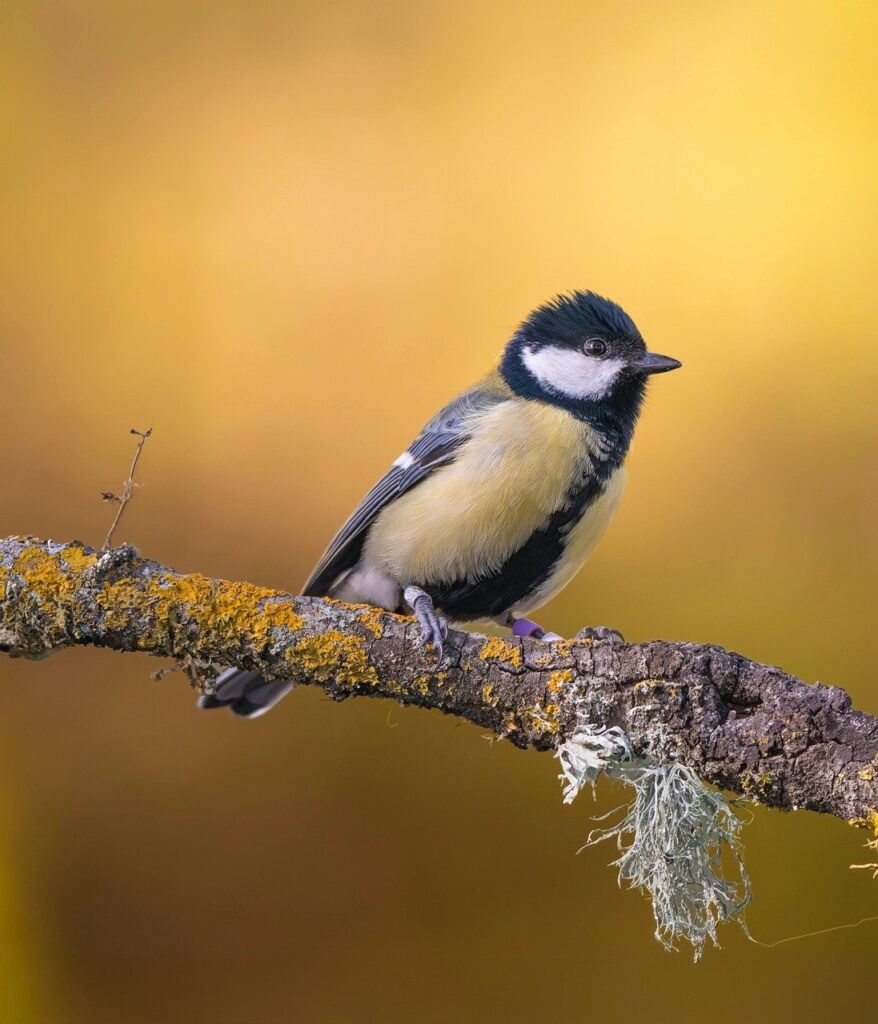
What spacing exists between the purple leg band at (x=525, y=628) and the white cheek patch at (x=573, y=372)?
1.22 ft

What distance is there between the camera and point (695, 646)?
105 centimetres

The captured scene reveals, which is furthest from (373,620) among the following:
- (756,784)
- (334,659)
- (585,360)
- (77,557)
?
(585,360)

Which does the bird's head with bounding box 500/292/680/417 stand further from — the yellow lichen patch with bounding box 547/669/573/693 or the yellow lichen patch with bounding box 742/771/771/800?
the yellow lichen patch with bounding box 742/771/771/800

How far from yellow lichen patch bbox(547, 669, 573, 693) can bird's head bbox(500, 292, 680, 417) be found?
53cm

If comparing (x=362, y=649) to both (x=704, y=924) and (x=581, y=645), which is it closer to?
(x=581, y=645)

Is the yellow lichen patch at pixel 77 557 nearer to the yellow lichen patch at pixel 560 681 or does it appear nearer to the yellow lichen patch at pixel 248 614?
the yellow lichen patch at pixel 248 614

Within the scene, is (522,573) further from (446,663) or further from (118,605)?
(118,605)

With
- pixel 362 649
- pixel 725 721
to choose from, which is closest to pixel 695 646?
pixel 725 721

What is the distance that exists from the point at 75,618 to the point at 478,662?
436 millimetres

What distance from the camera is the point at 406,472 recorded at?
1.58 meters

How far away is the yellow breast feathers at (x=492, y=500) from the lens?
141cm

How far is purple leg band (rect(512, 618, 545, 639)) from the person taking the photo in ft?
5.24

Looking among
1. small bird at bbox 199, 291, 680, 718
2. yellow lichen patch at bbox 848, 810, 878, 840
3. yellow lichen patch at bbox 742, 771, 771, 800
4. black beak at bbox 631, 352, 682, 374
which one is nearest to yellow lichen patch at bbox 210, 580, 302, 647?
small bird at bbox 199, 291, 680, 718

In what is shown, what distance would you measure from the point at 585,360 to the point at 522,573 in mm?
360
